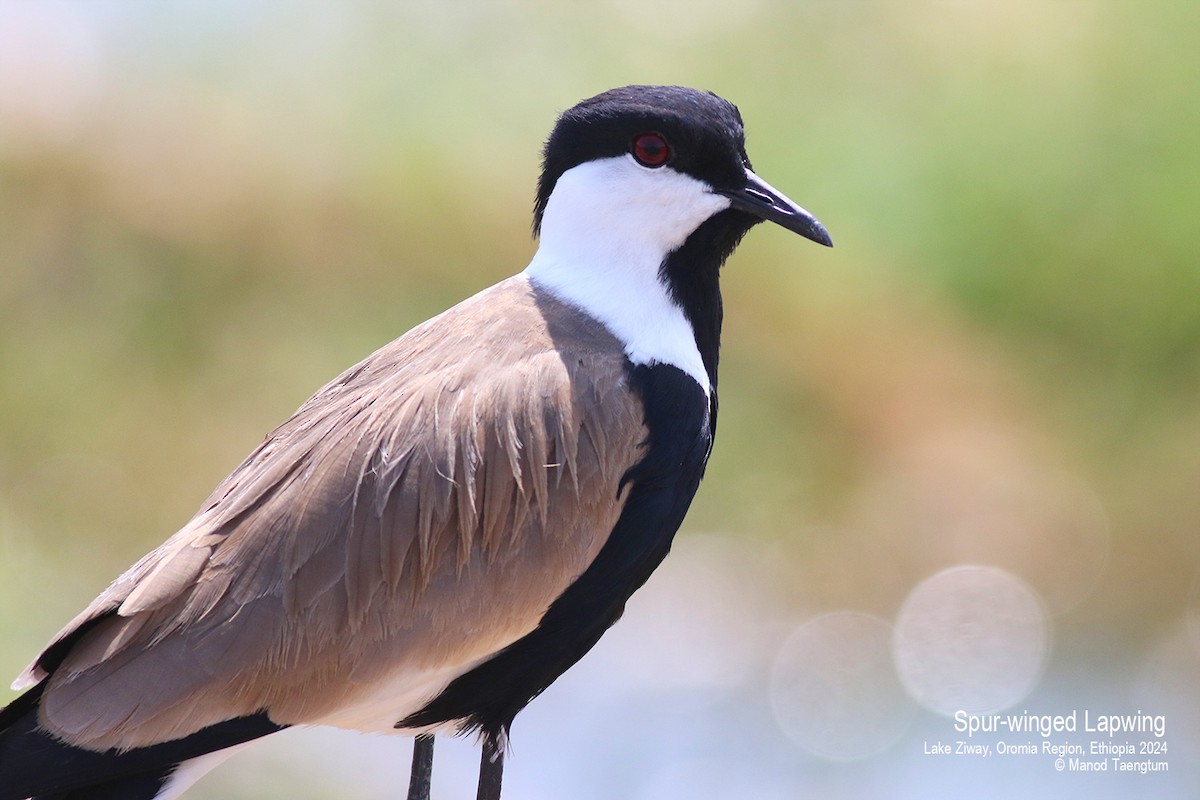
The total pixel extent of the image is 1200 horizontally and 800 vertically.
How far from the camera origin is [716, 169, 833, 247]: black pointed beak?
409 cm

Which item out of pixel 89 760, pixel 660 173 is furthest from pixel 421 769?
pixel 660 173

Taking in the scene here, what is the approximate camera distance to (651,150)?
4055 millimetres

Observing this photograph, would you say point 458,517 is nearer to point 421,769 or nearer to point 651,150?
point 421,769

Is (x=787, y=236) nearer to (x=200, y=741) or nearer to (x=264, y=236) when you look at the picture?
(x=264, y=236)

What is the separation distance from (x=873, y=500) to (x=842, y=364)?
2.86 feet

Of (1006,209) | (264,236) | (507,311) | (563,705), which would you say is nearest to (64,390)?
(264,236)

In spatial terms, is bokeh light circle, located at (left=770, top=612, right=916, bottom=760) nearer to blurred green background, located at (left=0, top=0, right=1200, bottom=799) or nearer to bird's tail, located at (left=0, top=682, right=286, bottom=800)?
blurred green background, located at (left=0, top=0, right=1200, bottom=799)

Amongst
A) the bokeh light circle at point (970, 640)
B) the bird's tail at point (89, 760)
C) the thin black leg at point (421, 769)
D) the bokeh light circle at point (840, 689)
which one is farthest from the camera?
the bokeh light circle at point (970, 640)

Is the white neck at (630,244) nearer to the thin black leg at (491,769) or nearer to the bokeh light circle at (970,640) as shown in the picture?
the thin black leg at (491,769)

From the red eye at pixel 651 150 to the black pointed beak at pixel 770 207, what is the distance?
0.64 ft

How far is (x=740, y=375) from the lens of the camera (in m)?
8.36

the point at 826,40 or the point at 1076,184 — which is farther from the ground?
the point at 826,40

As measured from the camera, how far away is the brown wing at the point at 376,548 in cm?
354

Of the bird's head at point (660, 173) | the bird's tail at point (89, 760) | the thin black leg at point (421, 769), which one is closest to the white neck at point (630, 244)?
the bird's head at point (660, 173)
